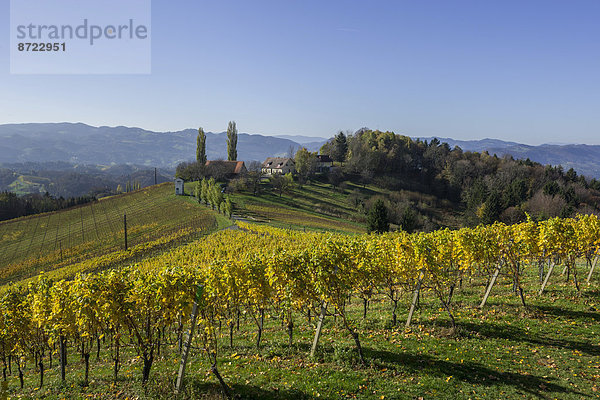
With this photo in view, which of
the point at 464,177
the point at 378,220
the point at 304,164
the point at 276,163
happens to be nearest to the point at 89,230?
the point at 378,220

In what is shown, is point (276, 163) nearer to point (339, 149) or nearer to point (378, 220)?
point (339, 149)

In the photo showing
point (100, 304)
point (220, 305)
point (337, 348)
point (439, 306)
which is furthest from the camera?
point (439, 306)

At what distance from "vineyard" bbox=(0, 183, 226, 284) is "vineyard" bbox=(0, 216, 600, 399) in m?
43.1

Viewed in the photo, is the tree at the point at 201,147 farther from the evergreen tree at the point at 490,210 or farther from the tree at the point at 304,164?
the evergreen tree at the point at 490,210

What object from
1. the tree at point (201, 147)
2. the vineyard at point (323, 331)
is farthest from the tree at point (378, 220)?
the tree at point (201, 147)

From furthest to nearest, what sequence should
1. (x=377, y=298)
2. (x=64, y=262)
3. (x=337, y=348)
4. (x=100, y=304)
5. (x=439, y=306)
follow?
(x=64, y=262) → (x=377, y=298) → (x=439, y=306) → (x=337, y=348) → (x=100, y=304)

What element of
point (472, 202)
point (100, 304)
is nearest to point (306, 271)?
point (100, 304)

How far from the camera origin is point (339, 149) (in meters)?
142

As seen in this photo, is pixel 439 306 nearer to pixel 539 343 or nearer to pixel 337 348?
pixel 539 343

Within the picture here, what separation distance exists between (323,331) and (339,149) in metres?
131

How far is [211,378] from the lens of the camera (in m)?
11.3

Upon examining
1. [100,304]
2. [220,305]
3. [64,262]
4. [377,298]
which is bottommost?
[64,262]

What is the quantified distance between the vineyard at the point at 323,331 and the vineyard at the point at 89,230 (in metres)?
43.1

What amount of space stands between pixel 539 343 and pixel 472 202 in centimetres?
9978
